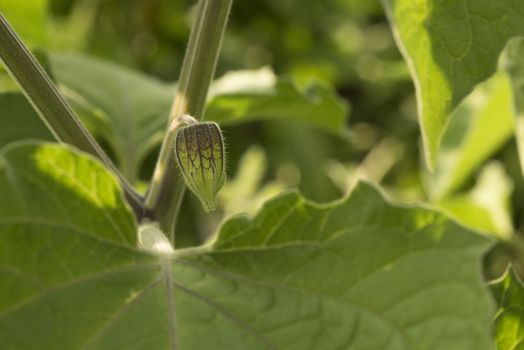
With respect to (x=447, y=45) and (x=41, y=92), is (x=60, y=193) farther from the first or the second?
(x=447, y=45)

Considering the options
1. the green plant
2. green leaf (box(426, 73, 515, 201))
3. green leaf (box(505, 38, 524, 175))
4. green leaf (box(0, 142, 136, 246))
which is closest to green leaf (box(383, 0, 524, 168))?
the green plant

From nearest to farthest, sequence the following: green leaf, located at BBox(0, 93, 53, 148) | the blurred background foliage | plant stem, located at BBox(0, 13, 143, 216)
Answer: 1. plant stem, located at BBox(0, 13, 143, 216)
2. green leaf, located at BBox(0, 93, 53, 148)
3. the blurred background foliage

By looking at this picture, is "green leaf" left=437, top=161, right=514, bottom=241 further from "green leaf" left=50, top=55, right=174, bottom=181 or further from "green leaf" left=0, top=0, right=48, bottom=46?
"green leaf" left=0, top=0, right=48, bottom=46

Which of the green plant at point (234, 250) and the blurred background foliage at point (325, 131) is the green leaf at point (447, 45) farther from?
the blurred background foliage at point (325, 131)

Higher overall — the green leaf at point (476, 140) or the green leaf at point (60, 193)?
the green leaf at point (60, 193)

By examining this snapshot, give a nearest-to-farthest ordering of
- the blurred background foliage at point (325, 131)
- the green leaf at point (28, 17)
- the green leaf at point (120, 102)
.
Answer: the green leaf at point (120, 102), the green leaf at point (28, 17), the blurred background foliage at point (325, 131)

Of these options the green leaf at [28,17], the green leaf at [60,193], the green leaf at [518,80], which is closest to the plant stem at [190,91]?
the green leaf at [60,193]

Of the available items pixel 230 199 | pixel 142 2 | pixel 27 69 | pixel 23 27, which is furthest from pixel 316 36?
pixel 27 69
